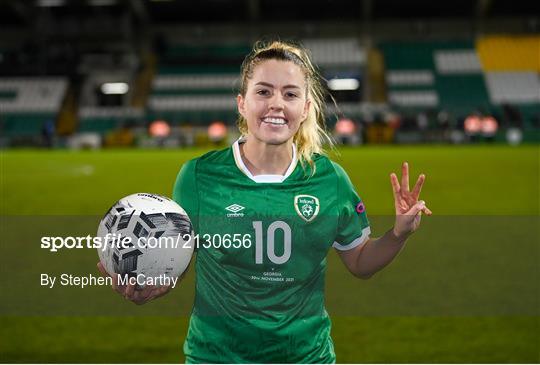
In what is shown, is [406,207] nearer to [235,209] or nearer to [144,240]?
[235,209]

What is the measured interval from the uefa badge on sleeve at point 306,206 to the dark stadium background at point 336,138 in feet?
4.88

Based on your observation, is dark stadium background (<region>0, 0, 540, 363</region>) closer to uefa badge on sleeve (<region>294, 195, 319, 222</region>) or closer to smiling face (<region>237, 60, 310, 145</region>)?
uefa badge on sleeve (<region>294, 195, 319, 222</region>)

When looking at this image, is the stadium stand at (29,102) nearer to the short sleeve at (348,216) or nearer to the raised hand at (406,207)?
the short sleeve at (348,216)

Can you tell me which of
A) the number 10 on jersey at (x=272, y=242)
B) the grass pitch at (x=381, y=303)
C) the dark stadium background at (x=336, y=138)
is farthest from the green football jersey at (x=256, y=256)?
the dark stadium background at (x=336, y=138)

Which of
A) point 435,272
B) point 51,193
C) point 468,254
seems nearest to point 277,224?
point 435,272

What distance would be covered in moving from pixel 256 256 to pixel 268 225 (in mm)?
110

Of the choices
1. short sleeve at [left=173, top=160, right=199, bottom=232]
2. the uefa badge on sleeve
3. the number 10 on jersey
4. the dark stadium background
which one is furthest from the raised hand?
the dark stadium background

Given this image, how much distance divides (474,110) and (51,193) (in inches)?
966

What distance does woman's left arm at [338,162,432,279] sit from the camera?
96.4 inches

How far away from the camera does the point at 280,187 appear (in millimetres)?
2475

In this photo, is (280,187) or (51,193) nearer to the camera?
(280,187)

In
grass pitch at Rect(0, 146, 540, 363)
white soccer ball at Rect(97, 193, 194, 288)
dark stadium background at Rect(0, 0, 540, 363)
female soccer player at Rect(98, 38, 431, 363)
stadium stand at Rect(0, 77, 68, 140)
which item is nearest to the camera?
white soccer ball at Rect(97, 193, 194, 288)

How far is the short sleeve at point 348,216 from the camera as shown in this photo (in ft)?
8.35

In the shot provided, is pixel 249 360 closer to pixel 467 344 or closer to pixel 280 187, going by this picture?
pixel 280 187
